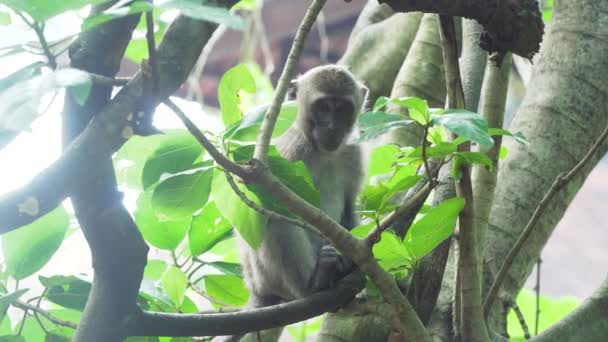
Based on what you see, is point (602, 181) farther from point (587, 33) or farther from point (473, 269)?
point (473, 269)

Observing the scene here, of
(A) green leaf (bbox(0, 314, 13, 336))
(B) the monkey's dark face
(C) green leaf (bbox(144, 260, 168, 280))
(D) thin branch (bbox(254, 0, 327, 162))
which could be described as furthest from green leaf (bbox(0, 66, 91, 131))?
(B) the monkey's dark face

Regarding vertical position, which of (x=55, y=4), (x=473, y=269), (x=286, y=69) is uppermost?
(x=55, y=4)

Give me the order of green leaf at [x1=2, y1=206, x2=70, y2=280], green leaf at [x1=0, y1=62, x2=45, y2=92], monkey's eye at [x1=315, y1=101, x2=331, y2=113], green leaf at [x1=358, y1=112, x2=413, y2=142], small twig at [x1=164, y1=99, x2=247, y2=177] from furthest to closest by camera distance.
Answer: monkey's eye at [x1=315, y1=101, x2=331, y2=113]
green leaf at [x1=2, y1=206, x2=70, y2=280]
green leaf at [x1=358, y1=112, x2=413, y2=142]
small twig at [x1=164, y1=99, x2=247, y2=177]
green leaf at [x1=0, y1=62, x2=45, y2=92]

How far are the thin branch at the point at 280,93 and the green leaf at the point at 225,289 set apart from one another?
937mm

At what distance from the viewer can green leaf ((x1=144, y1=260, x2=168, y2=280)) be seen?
2449 millimetres

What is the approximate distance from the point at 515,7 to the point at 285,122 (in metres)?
0.71

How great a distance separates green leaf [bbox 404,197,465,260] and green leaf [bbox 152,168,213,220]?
515mm

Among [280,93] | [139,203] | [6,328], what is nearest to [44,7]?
[280,93]

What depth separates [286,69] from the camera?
1.66m

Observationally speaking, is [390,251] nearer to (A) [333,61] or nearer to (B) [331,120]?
(B) [331,120]

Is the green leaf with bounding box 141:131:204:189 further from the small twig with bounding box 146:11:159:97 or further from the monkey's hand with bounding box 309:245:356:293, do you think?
the monkey's hand with bounding box 309:245:356:293

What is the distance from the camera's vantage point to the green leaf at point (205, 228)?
2.26m

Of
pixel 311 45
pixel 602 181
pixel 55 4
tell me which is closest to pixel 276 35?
pixel 311 45

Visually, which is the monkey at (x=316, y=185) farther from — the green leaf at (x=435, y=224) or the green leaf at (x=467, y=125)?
the green leaf at (x=467, y=125)
